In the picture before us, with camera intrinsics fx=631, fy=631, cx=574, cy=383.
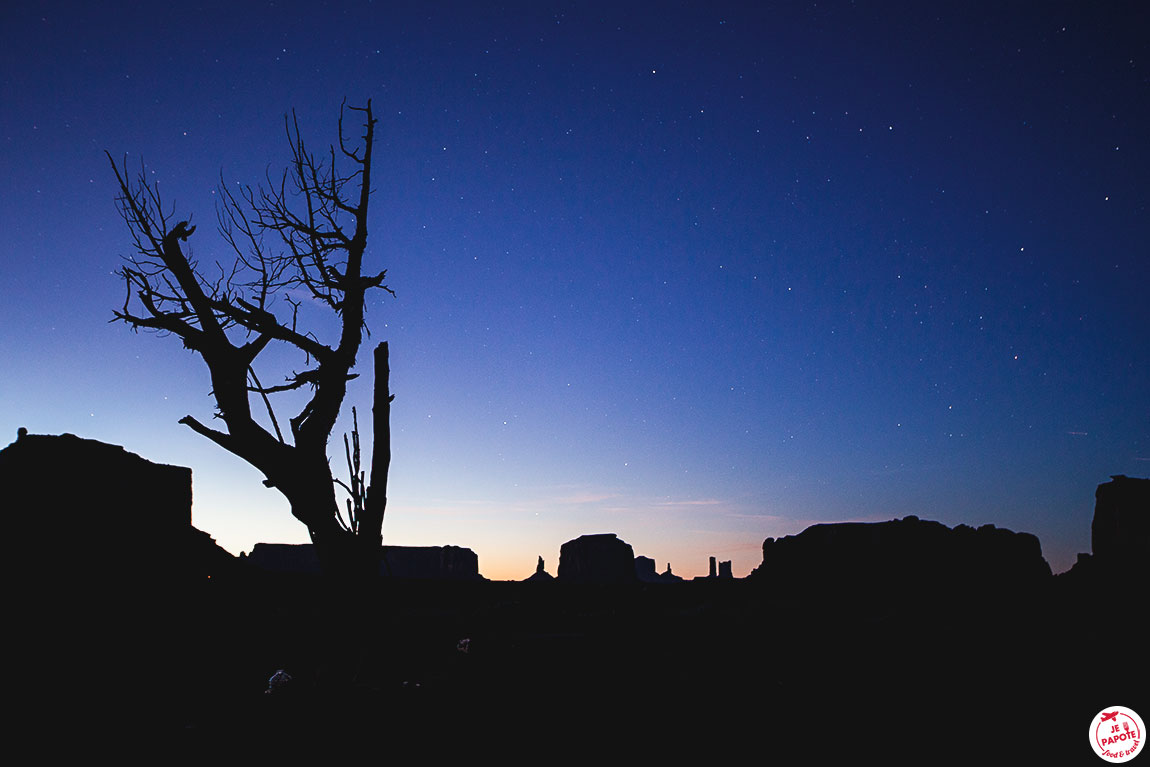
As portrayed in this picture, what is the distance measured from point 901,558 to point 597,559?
310 ft

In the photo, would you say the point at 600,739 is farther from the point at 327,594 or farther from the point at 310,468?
the point at 310,468

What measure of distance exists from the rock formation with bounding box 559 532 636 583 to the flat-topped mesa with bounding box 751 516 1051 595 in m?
89.3

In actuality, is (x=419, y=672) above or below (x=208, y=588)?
below

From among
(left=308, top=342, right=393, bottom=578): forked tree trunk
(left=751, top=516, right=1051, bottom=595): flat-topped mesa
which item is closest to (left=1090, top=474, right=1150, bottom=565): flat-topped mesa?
(left=751, top=516, right=1051, bottom=595): flat-topped mesa

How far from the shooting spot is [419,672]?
6.95 meters

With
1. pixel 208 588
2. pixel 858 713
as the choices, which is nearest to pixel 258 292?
pixel 208 588

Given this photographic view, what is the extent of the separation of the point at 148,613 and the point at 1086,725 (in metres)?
9.50

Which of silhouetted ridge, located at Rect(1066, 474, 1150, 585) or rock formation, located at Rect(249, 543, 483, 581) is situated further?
rock formation, located at Rect(249, 543, 483, 581)

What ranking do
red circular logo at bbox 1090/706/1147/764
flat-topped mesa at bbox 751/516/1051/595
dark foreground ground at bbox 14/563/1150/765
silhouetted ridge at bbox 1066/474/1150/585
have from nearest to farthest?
dark foreground ground at bbox 14/563/1150/765, red circular logo at bbox 1090/706/1147/764, flat-topped mesa at bbox 751/516/1051/595, silhouetted ridge at bbox 1066/474/1150/585

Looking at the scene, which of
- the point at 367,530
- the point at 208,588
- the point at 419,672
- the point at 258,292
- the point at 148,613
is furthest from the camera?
the point at 208,588

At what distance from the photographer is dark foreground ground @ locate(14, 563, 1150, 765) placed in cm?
417

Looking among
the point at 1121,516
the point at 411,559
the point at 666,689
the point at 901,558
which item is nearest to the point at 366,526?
the point at 666,689

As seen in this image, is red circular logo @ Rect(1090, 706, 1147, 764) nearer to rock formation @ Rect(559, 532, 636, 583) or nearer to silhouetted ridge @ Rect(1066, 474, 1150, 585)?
silhouetted ridge @ Rect(1066, 474, 1150, 585)

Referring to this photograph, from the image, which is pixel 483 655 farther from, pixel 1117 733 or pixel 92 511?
pixel 92 511
